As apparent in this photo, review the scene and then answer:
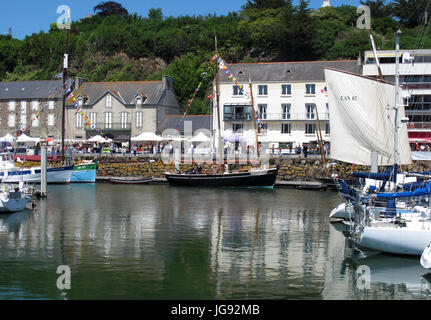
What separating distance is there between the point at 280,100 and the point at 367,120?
37845 mm

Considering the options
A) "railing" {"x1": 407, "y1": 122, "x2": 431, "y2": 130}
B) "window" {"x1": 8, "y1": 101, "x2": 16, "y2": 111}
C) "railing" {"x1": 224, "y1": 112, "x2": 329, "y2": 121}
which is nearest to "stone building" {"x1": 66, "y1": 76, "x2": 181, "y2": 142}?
"window" {"x1": 8, "y1": 101, "x2": 16, "y2": 111}

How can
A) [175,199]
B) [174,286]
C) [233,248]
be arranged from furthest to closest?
[175,199], [233,248], [174,286]

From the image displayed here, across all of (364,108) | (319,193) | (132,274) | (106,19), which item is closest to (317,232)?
(364,108)

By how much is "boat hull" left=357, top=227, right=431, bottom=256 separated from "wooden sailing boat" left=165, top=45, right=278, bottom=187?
3032cm

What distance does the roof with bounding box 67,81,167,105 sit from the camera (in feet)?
260

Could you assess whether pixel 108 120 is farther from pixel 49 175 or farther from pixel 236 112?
pixel 49 175

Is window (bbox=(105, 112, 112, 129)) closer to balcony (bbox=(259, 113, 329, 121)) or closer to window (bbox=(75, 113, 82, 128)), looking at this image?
window (bbox=(75, 113, 82, 128))

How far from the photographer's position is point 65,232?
101ft

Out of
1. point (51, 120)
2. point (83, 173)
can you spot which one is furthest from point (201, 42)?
point (83, 173)

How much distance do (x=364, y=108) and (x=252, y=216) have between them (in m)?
10.0

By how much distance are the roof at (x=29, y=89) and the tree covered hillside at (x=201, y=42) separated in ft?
49.5

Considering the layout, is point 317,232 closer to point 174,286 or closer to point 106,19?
point 174,286

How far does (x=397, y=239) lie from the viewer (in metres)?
24.6

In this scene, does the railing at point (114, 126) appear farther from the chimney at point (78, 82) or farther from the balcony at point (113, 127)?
the chimney at point (78, 82)
